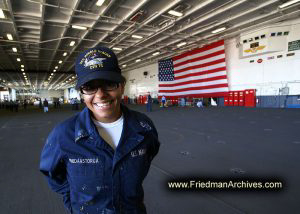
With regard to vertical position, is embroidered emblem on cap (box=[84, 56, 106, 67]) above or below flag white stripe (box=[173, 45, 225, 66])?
below

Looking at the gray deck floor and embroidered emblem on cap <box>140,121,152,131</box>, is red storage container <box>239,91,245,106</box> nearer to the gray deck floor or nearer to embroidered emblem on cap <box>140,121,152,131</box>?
the gray deck floor

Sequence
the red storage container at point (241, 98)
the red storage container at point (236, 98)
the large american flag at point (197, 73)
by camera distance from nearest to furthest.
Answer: the red storage container at point (241, 98)
the red storage container at point (236, 98)
the large american flag at point (197, 73)

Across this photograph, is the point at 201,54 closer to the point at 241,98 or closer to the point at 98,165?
the point at 241,98

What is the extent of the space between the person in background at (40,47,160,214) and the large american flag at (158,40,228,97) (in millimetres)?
14764

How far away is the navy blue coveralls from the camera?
31.2 inches

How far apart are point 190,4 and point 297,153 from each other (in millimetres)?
8411

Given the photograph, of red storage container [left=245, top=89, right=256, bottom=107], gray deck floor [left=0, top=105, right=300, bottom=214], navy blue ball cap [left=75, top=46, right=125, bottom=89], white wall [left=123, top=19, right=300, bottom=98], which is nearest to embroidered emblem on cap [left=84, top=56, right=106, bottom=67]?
navy blue ball cap [left=75, top=46, right=125, bottom=89]

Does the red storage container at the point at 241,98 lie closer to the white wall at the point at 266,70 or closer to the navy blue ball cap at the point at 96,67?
the white wall at the point at 266,70

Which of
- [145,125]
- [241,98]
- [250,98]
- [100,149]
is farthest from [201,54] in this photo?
[100,149]

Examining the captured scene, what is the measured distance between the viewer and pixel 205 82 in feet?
50.2

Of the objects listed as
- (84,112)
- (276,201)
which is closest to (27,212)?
(84,112)

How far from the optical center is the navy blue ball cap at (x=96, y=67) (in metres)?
0.80

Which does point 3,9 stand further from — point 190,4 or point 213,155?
point 213,155

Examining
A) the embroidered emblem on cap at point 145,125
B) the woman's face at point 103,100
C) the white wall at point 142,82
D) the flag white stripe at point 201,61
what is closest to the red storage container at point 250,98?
the flag white stripe at point 201,61
